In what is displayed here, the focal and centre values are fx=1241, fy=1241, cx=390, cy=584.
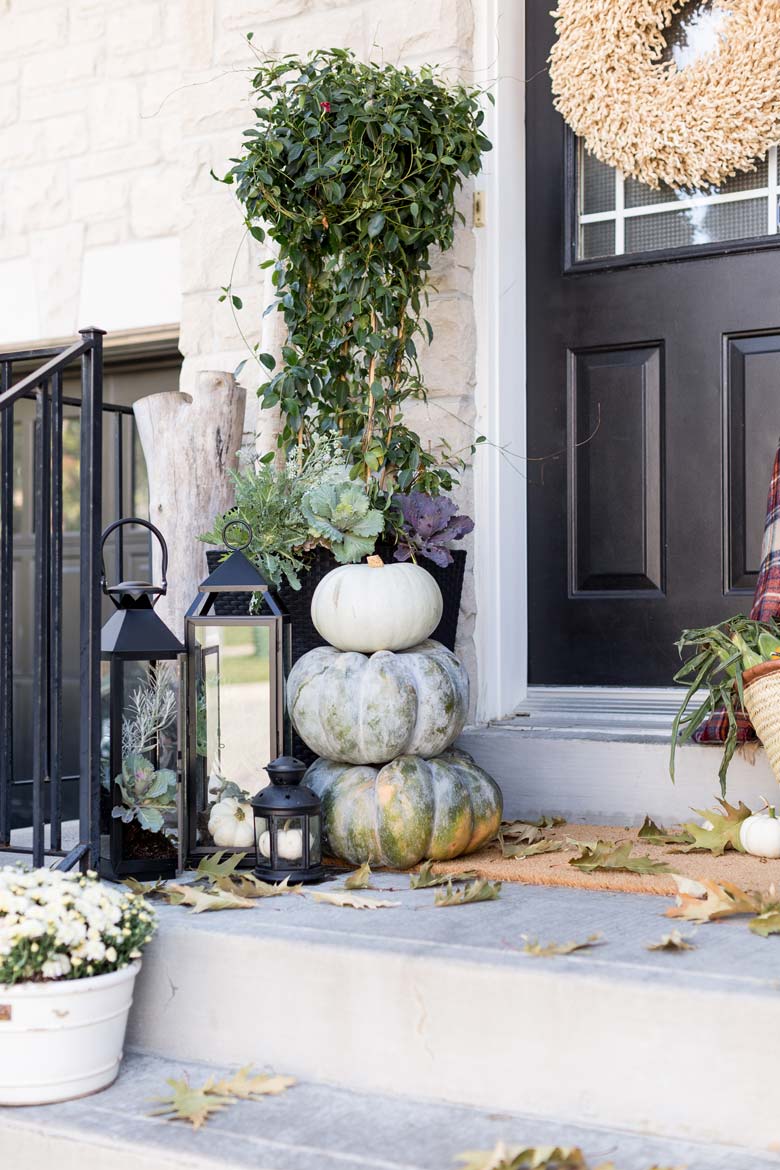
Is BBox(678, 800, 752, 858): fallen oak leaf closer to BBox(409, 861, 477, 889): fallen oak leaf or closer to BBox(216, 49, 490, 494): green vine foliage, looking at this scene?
BBox(409, 861, 477, 889): fallen oak leaf

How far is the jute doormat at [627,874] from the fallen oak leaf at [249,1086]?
0.60 meters

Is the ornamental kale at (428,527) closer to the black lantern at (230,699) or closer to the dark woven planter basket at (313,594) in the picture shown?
the dark woven planter basket at (313,594)

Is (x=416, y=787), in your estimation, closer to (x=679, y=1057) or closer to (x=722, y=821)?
(x=722, y=821)

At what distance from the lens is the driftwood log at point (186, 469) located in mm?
3066

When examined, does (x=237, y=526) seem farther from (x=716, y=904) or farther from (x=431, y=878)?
(x=716, y=904)

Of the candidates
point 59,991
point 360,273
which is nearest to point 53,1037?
point 59,991

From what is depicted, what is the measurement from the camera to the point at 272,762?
229 centimetres

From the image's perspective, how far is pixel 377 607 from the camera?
246cm

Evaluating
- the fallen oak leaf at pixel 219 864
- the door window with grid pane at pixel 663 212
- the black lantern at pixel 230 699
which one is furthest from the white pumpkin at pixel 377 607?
the door window with grid pane at pixel 663 212

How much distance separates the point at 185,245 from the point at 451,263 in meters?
0.86

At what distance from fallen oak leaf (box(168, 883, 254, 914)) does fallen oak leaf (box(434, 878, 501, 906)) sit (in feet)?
1.05

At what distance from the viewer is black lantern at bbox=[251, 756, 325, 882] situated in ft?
7.38

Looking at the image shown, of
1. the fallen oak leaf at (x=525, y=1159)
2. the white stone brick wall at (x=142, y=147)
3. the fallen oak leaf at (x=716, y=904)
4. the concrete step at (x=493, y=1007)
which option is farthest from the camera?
the white stone brick wall at (x=142, y=147)

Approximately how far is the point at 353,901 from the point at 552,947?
0.43 meters
